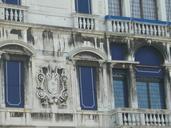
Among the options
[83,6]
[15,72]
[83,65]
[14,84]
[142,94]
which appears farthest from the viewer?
[142,94]

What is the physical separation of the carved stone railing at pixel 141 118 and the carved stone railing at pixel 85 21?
4.48 metres

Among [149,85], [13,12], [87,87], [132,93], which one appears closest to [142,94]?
[149,85]

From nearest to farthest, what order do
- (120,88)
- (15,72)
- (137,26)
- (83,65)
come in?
(15,72), (83,65), (120,88), (137,26)

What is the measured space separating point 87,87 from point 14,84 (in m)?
3.66

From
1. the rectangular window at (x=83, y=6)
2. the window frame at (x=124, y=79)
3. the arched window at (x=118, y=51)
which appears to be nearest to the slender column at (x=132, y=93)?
the window frame at (x=124, y=79)

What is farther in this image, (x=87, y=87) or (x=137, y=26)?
(x=137, y=26)

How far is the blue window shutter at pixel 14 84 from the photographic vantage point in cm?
2327

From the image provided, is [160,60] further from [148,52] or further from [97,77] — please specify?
[97,77]

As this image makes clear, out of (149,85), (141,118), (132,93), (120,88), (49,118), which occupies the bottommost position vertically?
(141,118)

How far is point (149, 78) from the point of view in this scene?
27.0m

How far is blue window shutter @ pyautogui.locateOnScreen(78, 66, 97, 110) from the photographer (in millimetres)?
24938

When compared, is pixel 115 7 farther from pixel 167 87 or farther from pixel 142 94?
pixel 167 87

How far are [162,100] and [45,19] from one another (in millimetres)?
7367

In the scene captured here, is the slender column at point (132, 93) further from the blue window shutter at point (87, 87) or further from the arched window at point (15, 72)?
the arched window at point (15, 72)
